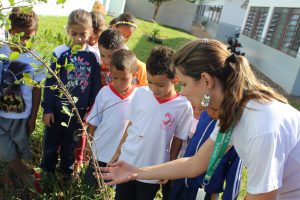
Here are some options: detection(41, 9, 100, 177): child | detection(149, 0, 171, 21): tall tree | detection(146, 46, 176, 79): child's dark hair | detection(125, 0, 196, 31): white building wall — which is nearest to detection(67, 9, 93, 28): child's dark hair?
detection(41, 9, 100, 177): child

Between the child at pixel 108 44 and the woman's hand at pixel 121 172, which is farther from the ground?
the child at pixel 108 44

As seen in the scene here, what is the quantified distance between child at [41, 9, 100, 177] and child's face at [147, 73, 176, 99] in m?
0.74

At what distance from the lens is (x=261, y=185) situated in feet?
4.31

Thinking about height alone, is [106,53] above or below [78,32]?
below

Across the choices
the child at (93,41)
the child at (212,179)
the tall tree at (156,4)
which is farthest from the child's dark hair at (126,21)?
the tall tree at (156,4)

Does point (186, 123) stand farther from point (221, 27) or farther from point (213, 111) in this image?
point (221, 27)

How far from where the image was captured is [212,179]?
6.38 feet

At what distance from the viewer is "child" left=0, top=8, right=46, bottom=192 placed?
2.37 metres

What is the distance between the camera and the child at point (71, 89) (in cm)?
270

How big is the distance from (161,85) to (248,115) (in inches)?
35.7

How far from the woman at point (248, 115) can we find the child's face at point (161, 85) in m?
0.57

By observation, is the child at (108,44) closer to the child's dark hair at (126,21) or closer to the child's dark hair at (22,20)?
the child's dark hair at (22,20)

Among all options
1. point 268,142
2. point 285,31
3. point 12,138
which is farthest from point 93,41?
point 285,31

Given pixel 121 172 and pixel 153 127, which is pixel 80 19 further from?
pixel 121 172
